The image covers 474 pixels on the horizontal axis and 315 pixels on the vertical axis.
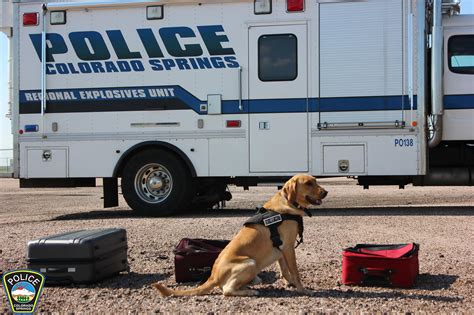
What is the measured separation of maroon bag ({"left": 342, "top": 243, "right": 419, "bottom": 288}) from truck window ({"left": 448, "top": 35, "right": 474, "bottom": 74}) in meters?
5.60

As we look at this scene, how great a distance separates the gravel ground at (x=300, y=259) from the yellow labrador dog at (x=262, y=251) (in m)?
0.10

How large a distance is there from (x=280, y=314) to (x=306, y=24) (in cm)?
660

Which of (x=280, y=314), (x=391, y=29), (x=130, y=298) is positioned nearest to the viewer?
(x=280, y=314)

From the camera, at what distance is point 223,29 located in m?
9.96

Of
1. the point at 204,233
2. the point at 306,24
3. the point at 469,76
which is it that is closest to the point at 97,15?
the point at 306,24

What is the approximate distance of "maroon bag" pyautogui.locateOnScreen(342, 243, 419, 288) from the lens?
477 centimetres

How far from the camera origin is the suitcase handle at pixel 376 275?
4820mm

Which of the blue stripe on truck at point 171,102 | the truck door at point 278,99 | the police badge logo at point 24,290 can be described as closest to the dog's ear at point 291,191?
the police badge logo at point 24,290

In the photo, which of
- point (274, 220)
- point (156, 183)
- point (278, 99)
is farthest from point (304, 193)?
point (156, 183)

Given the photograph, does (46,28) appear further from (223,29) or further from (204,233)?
(204,233)

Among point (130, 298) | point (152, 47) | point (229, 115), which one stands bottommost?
point (130, 298)

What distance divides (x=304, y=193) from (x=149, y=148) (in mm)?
5763

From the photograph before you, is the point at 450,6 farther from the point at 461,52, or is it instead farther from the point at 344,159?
the point at 344,159

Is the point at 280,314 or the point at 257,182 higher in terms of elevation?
the point at 257,182
